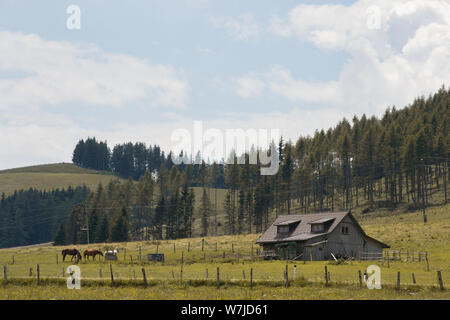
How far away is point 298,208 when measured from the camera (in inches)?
5364

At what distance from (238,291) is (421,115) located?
123 m

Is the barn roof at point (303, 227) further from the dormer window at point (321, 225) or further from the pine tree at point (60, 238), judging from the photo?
the pine tree at point (60, 238)

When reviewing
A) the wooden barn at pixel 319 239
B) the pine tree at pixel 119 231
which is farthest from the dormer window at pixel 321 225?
the pine tree at pixel 119 231

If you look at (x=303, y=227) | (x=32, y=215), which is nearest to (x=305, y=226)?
(x=303, y=227)

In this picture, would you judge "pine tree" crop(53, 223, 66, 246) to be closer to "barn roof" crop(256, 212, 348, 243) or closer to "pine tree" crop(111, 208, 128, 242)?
"pine tree" crop(111, 208, 128, 242)

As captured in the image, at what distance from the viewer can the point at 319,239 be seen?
6800 cm

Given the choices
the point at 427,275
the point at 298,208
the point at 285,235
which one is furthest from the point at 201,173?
the point at 427,275

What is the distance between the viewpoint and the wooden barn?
67.2 metres

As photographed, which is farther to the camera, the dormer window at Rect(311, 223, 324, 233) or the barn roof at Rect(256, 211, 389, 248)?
the dormer window at Rect(311, 223, 324, 233)

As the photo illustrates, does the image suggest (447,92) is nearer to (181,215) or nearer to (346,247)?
(181,215)

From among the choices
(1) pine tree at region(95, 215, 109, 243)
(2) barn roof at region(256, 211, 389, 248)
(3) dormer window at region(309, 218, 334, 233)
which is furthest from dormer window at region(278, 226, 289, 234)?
(1) pine tree at region(95, 215, 109, 243)

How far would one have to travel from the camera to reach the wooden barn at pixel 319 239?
67188mm

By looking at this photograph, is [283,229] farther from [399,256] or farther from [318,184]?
[318,184]

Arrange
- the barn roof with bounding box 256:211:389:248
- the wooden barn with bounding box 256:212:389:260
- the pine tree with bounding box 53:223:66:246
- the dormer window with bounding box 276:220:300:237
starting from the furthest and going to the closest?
the pine tree with bounding box 53:223:66:246
the dormer window with bounding box 276:220:300:237
the barn roof with bounding box 256:211:389:248
the wooden barn with bounding box 256:212:389:260
